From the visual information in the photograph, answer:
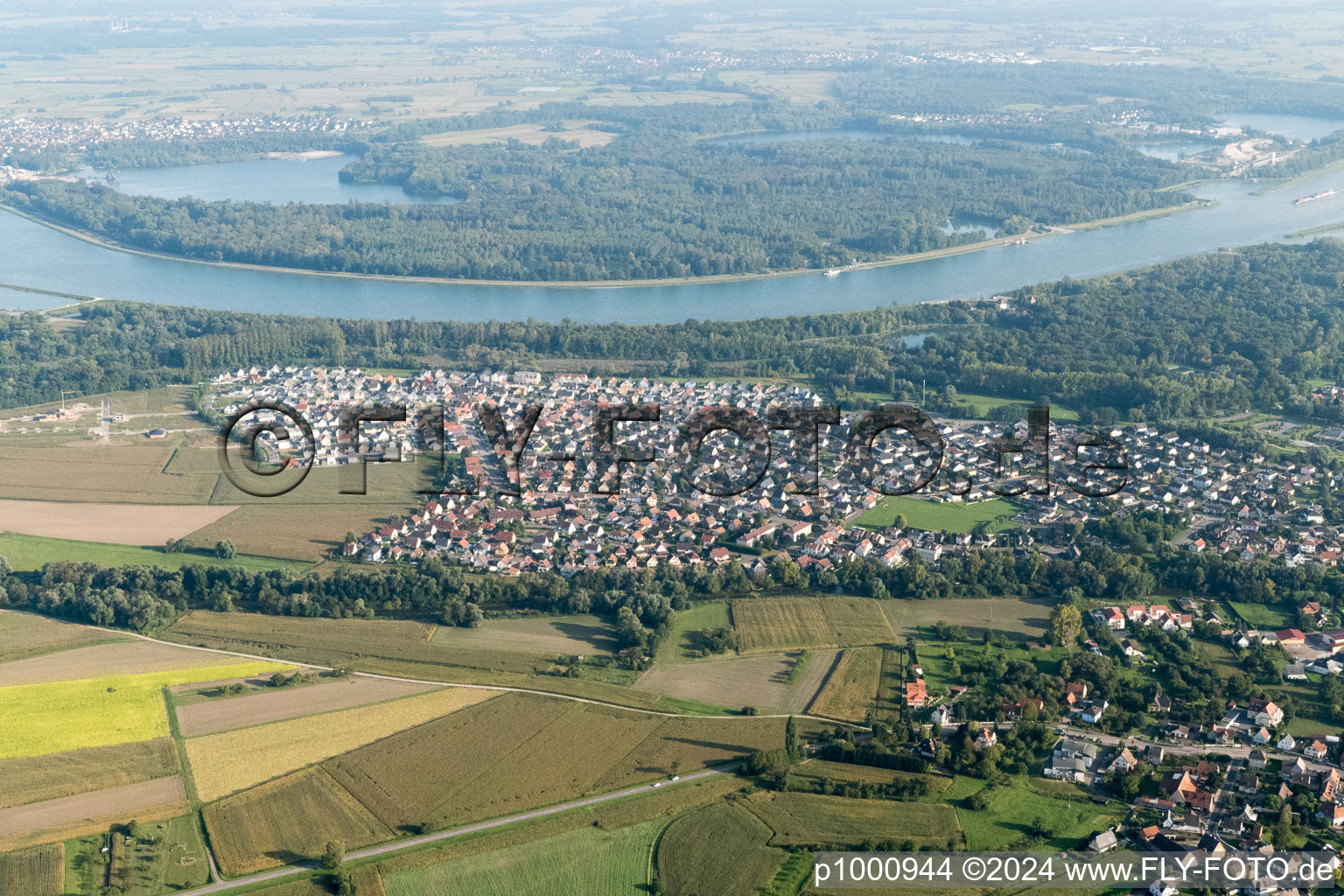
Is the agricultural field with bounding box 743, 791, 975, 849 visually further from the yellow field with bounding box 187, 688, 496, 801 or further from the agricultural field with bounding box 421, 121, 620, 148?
the agricultural field with bounding box 421, 121, 620, 148

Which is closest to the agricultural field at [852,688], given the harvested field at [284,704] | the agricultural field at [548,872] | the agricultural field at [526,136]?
the agricultural field at [548,872]

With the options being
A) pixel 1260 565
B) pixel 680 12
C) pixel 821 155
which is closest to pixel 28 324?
pixel 1260 565

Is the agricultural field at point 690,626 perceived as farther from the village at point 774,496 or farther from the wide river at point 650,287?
the wide river at point 650,287

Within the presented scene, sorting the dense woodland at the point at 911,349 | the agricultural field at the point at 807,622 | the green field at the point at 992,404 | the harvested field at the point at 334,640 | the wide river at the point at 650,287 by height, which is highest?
the wide river at the point at 650,287

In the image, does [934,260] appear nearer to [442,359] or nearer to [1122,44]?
[442,359]

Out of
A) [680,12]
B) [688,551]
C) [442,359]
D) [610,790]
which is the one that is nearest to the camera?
[610,790]

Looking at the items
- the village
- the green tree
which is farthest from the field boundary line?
the green tree
